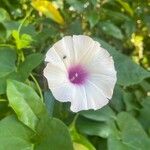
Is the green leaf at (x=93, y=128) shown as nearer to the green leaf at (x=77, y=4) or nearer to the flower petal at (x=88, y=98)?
the flower petal at (x=88, y=98)

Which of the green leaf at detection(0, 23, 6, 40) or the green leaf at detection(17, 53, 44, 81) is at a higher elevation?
the green leaf at detection(17, 53, 44, 81)

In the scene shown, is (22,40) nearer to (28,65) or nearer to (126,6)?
(28,65)

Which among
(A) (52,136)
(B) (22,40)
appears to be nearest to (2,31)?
(B) (22,40)

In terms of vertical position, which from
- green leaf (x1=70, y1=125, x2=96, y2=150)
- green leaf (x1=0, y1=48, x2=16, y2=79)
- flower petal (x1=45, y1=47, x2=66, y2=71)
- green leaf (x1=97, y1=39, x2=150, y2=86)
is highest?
flower petal (x1=45, y1=47, x2=66, y2=71)

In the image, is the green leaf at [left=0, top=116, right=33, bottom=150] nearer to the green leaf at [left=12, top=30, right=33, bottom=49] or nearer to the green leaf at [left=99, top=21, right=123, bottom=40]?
the green leaf at [left=12, top=30, right=33, bottom=49]

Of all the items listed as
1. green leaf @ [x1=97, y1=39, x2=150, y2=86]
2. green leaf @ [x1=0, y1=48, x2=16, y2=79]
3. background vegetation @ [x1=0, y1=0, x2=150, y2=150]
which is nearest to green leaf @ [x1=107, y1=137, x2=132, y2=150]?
background vegetation @ [x1=0, y1=0, x2=150, y2=150]

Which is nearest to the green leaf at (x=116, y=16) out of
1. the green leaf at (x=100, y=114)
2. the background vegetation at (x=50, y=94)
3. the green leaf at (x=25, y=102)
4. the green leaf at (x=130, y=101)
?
the background vegetation at (x=50, y=94)
